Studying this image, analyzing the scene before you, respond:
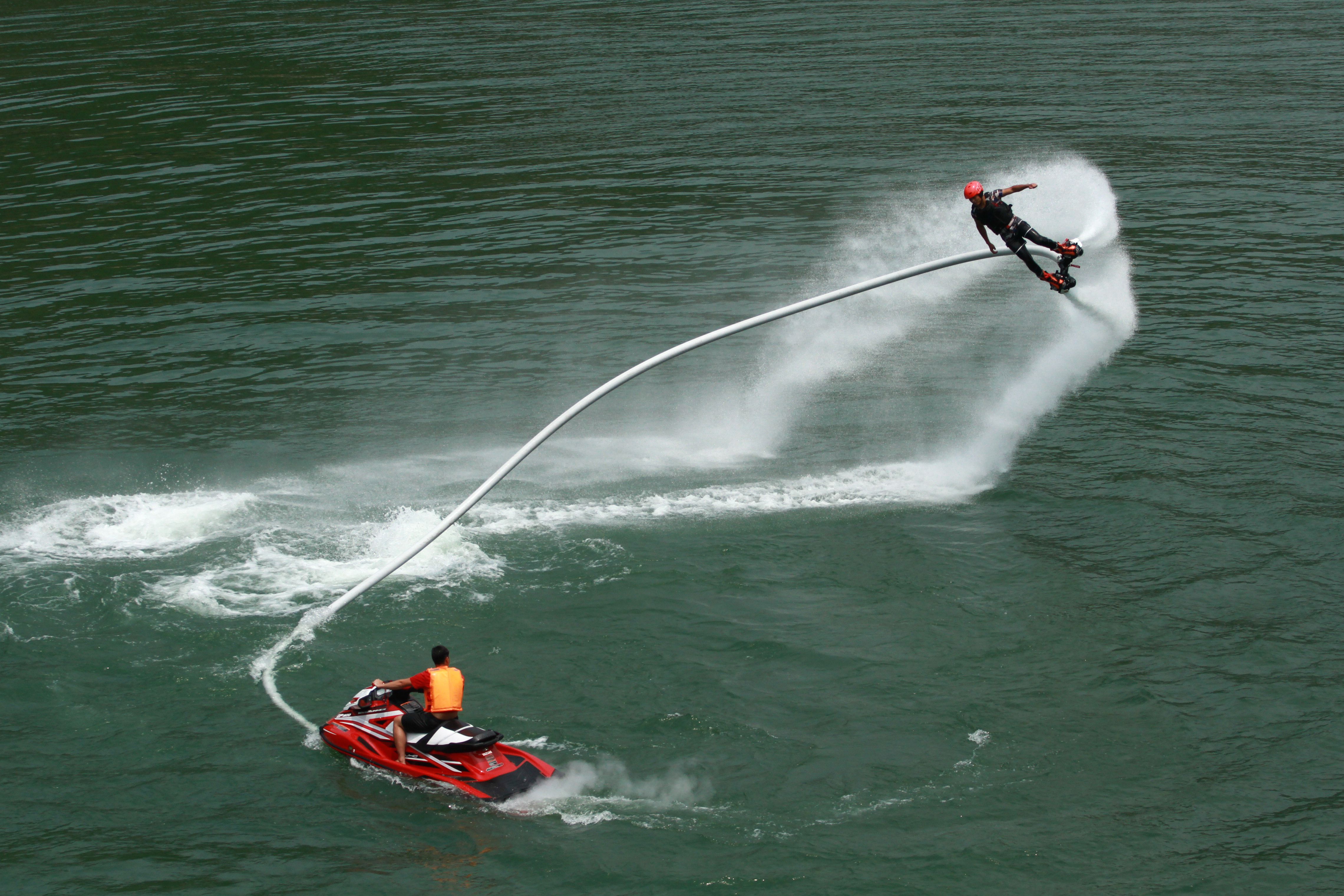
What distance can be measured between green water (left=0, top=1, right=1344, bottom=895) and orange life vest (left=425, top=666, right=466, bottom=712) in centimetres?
147

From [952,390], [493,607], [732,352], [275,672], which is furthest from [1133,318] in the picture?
[275,672]

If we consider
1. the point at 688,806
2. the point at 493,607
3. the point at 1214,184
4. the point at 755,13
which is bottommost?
the point at 688,806

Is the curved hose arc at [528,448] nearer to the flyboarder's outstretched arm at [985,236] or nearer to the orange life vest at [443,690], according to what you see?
the flyboarder's outstretched arm at [985,236]

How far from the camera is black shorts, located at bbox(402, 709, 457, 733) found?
20500 mm

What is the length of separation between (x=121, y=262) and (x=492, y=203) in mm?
14094

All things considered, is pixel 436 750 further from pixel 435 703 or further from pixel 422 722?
pixel 435 703

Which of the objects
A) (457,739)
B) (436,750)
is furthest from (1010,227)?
(436,750)

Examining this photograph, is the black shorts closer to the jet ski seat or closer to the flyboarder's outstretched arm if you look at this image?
the jet ski seat

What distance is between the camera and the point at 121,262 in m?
44.5

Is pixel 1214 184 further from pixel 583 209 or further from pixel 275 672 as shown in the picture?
pixel 275 672

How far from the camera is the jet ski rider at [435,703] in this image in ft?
67.3

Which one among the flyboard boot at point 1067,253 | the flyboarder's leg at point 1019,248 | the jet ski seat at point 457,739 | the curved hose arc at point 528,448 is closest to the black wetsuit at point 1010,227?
the flyboarder's leg at point 1019,248

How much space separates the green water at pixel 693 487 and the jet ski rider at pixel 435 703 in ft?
2.99

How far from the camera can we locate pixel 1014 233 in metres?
24.8
